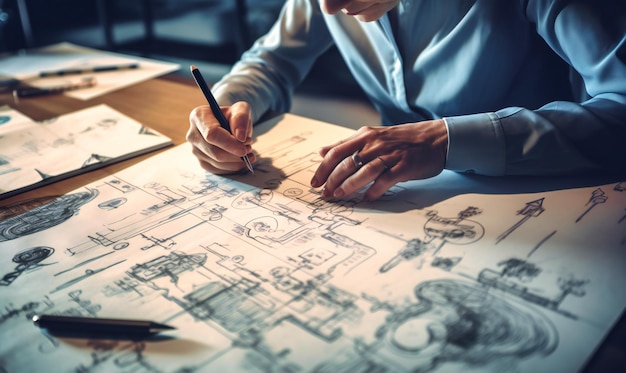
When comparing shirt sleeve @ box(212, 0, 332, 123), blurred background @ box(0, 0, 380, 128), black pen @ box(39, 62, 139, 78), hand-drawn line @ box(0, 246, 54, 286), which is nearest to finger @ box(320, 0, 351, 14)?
shirt sleeve @ box(212, 0, 332, 123)

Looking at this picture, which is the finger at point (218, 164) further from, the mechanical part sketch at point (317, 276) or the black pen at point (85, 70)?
the black pen at point (85, 70)

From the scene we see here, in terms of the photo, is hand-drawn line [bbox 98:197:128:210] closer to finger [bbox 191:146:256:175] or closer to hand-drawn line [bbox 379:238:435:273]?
finger [bbox 191:146:256:175]

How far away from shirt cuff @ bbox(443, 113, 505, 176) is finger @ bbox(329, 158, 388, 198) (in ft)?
0.32

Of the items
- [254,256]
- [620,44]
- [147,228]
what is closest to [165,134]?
[147,228]

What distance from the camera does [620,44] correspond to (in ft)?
2.21

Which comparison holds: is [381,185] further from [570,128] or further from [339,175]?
[570,128]

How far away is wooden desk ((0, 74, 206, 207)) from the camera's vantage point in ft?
3.28

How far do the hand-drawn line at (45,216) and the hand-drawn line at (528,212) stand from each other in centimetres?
57

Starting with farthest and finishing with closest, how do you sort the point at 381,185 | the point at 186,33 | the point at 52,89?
the point at 186,33 → the point at 52,89 → the point at 381,185

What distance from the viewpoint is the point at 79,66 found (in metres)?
1.40

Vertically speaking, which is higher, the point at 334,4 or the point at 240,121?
the point at 334,4

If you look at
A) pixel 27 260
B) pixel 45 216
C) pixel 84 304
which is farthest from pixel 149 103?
pixel 84 304

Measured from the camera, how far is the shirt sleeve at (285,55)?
1074mm

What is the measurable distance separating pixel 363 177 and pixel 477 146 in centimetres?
16
